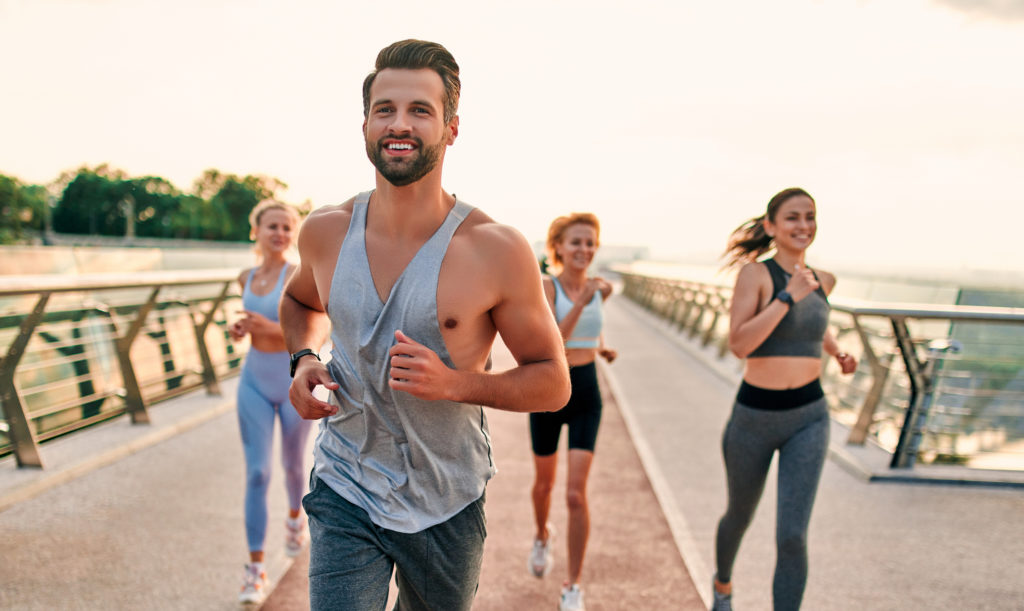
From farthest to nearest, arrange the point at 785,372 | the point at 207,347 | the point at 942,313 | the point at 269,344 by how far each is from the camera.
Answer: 1. the point at 207,347
2. the point at 942,313
3. the point at 269,344
4. the point at 785,372

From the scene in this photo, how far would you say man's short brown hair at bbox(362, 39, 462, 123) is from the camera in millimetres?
1679

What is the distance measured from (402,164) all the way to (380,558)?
105cm

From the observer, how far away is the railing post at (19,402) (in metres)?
4.38

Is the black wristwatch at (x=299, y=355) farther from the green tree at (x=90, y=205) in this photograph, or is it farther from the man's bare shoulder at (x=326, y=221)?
the green tree at (x=90, y=205)

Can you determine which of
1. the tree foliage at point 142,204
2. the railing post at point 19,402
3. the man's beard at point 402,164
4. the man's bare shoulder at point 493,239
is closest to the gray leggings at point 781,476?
the man's bare shoulder at point 493,239

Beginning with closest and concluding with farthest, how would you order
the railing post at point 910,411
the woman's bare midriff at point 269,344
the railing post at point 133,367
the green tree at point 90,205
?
1. the woman's bare midriff at point 269,344
2. the railing post at point 910,411
3. the railing post at point 133,367
4. the green tree at point 90,205

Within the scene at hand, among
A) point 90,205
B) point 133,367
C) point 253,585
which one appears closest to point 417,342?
point 253,585

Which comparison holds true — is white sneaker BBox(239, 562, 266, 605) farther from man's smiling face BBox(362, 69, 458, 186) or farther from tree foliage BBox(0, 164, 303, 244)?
tree foliage BBox(0, 164, 303, 244)

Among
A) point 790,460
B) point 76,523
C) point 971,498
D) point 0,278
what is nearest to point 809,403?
point 790,460

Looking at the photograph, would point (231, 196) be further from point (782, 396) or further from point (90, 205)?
point (782, 396)

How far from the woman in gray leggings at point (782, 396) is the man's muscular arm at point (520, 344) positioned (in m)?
1.54

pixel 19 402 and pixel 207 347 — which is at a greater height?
pixel 19 402

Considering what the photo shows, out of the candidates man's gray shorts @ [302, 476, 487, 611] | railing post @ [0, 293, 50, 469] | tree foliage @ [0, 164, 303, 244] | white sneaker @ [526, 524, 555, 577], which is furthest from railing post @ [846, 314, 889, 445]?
tree foliage @ [0, 164, 303, 244]

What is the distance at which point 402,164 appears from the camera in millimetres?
1619
